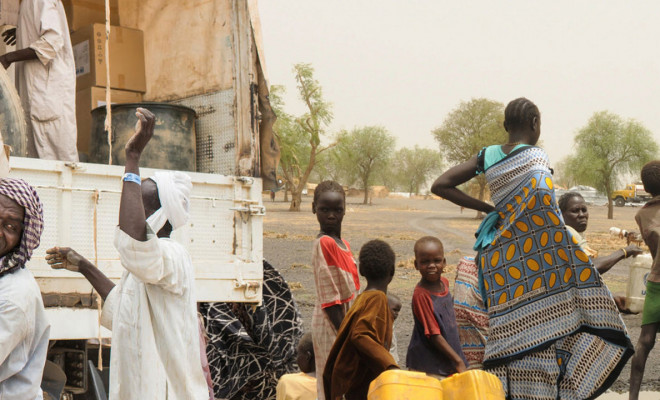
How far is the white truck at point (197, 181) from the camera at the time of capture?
3400mm

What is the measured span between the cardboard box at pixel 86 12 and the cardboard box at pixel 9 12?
0.66 m

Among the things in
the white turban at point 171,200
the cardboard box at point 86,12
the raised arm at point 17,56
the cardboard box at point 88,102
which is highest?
the cardboard box at point 86,12

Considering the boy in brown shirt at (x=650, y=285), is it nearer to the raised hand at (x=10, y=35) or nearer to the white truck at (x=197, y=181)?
the white truck at (x=197, y=181)

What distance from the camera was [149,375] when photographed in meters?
2.26

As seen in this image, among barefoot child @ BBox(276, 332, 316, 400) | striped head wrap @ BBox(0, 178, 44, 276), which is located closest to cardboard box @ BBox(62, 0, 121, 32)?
barefoot child @ BBox(276, 332, 316, 400)

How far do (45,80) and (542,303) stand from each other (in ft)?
10.6

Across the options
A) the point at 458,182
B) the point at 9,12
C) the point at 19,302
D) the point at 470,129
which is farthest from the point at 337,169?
the point at 19,302

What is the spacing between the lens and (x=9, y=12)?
185 inches

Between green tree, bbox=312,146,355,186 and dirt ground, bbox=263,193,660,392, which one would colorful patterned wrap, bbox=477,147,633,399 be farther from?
green tree, bbox=312,146,355,186

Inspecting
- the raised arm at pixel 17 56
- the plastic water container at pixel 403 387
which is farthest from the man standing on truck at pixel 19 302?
the raised arm at pixel 17 56

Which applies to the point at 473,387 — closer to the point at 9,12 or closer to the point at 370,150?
the point at 9,12

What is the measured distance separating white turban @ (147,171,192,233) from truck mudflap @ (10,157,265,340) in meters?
1.27

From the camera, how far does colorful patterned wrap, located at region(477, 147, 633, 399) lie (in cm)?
296

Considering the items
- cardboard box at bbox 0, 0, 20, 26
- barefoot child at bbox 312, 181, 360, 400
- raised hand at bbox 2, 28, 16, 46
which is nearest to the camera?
barefoot child at bbox 312, 181, 360, 400
